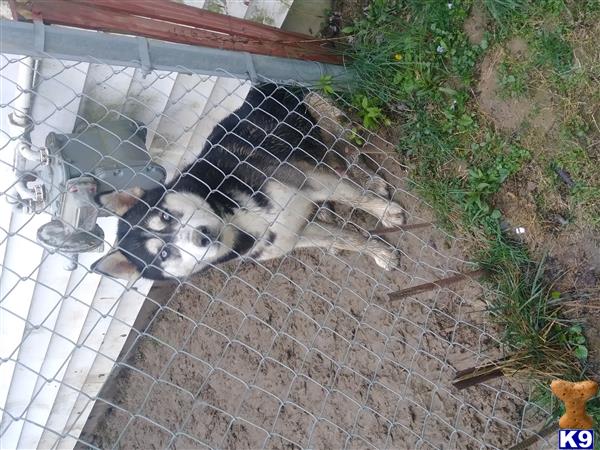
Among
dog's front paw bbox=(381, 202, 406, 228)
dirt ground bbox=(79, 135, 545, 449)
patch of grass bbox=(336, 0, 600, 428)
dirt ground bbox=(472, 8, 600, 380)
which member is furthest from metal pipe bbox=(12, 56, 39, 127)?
dirt ground bbox=(472, 8, 600, 380)

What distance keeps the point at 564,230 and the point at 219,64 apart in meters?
2.00

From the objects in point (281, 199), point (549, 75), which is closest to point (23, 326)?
point (281, 199)

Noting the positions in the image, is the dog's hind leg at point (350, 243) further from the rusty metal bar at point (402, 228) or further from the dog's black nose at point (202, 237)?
the dog's black nose at point (202, 237)

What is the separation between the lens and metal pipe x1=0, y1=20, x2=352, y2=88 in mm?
2346

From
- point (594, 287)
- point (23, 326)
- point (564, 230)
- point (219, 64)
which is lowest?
point (23, 326)

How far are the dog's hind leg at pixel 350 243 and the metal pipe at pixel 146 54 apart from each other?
3.37 feet

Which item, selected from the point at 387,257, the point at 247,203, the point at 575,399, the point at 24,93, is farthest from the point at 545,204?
the point at 24,93

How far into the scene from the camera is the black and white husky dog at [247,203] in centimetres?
318

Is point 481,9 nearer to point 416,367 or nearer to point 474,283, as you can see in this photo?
point 474,283

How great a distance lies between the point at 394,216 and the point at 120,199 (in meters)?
1.82

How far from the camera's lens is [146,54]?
8.56 ft

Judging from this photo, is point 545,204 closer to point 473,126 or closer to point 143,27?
point 473,126

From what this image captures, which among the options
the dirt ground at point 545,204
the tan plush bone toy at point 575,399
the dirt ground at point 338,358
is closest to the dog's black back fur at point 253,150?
the dirt ground at point 338,358

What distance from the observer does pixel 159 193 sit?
3.26 m
